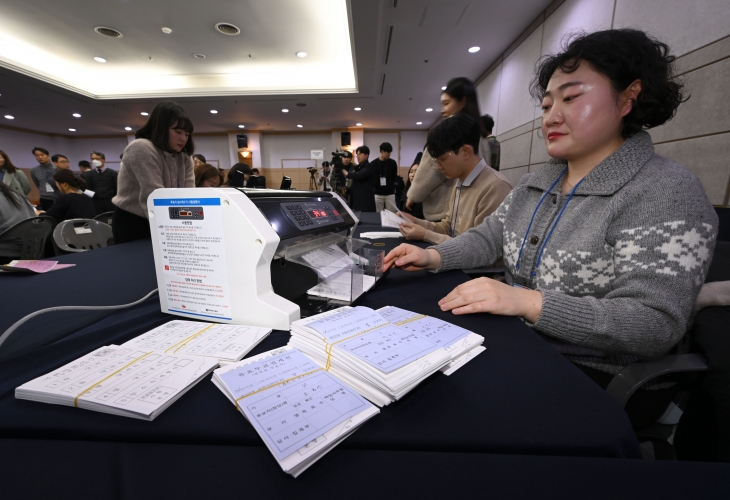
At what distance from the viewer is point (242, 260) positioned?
1.99 ft

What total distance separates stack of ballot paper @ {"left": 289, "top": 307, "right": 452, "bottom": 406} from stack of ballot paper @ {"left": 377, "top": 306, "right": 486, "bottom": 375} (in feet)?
0.09

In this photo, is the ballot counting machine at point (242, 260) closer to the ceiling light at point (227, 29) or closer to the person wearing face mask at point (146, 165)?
the person wearing face mask at point (146, 165)

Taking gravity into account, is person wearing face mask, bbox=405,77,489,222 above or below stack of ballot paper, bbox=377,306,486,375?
above

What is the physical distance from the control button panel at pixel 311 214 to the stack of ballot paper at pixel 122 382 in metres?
0.36

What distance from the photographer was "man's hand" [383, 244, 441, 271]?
984 mm

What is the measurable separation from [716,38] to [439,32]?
113 inches

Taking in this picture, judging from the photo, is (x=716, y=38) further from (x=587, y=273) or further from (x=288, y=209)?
(x=288, y=209)

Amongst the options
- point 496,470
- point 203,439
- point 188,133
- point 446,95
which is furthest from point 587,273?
point 188,133

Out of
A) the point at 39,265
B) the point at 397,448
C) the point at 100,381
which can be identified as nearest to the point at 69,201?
the point at 39,265

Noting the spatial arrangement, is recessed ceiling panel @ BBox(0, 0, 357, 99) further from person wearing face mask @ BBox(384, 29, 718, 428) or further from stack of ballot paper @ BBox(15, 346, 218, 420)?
stack of ballot paper @ BBox(15, 346, 218, 420)

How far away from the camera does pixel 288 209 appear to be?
0.73m

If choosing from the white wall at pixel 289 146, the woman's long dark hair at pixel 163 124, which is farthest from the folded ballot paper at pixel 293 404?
the white wall at pixel 289 146

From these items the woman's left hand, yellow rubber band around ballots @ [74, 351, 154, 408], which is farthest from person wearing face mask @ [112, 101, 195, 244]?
the woman's left hand

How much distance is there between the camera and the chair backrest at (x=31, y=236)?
5.74ft
